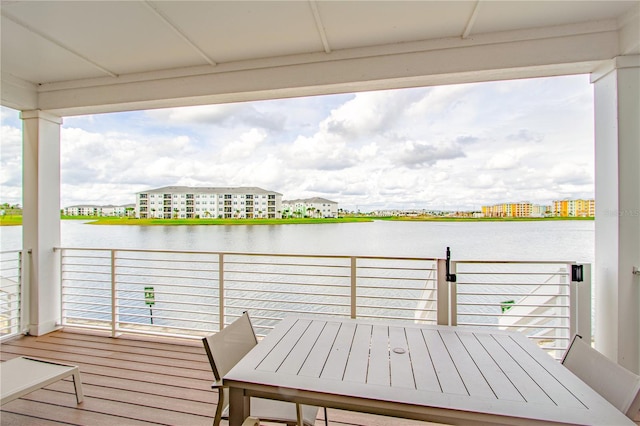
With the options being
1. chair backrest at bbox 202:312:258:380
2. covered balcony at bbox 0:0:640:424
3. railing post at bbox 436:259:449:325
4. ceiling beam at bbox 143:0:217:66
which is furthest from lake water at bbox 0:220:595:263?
ceiling beam at bbox 143:0:217:66

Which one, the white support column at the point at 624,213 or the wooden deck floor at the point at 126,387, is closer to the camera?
the wooden deck floor at the point at 126,387

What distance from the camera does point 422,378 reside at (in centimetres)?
115

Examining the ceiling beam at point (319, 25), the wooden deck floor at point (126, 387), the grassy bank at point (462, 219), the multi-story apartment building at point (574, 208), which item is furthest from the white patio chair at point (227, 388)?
the grassy bank at point (462, 219)

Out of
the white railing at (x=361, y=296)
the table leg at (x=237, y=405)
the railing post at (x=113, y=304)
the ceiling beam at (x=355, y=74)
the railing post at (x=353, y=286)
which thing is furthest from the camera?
the railing post at (x=113, y=304)

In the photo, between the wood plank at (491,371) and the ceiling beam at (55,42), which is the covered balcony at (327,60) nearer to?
the ceiling beam at (55,42)

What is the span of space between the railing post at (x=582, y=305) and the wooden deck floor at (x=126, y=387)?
61.4 inches

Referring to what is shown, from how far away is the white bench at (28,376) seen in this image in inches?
69.7

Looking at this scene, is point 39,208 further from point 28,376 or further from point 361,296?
point 361,296

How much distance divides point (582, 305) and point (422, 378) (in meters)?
2.06

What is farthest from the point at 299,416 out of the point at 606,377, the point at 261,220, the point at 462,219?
the point at 261,220

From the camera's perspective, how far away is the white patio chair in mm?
1340

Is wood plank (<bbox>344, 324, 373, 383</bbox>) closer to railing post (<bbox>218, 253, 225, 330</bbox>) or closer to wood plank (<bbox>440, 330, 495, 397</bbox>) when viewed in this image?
wood plank (<bbox>440, 330, 495, 397</bbox>)

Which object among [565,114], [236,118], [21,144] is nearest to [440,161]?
[565,114]

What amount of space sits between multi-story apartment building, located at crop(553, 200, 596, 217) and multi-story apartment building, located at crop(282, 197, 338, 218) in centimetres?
319
